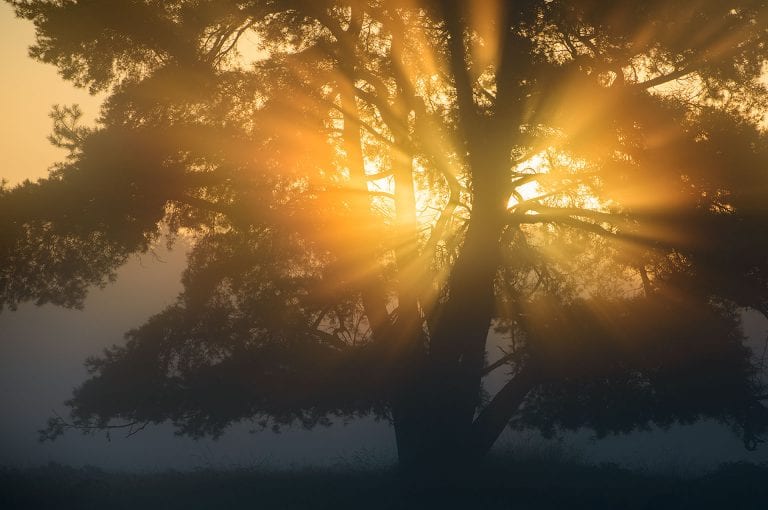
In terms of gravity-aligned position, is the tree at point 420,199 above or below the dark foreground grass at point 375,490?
above

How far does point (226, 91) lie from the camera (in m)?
12.6

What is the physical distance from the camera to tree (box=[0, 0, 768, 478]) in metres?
11.4

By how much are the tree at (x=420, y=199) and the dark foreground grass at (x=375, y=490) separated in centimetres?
103

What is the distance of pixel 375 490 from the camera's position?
12281 mm

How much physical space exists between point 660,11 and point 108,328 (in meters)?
35.0

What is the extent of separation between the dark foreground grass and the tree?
103 centimetres

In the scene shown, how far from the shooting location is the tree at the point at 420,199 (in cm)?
1138

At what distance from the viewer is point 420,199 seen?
14805mm

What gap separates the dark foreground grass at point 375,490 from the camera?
1124 cm

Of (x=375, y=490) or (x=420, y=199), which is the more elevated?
(x=420, y=199)

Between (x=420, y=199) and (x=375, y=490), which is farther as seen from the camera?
(x=420, y=199)

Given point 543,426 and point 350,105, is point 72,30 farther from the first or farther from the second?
point 543,426

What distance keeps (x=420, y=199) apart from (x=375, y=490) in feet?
20.0

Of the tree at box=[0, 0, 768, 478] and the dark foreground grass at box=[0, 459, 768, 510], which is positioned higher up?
the tree at box=[0, 0, 768, 478]
